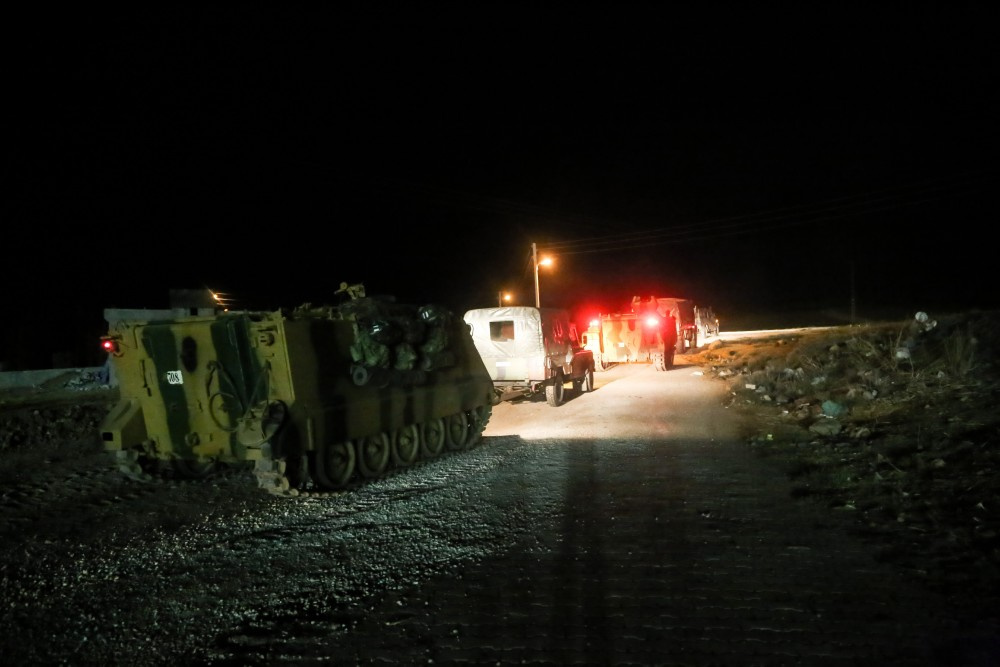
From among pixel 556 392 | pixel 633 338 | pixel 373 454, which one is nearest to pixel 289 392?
pixel 373 454

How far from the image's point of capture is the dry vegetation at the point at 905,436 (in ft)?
18.8

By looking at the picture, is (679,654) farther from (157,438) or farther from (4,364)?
(4,364)

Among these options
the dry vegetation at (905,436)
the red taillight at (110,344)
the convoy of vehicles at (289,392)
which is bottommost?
the dry vegetation at (905,436)

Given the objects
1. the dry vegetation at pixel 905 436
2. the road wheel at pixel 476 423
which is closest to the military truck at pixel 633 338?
the dry vegetation at pixel 905 436

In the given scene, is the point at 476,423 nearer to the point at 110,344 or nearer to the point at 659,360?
the point at 110,344

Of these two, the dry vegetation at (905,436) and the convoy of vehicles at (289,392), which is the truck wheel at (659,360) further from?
the convoy of vehicles at (289,392)

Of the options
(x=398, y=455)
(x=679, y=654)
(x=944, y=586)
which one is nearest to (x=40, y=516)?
(x=398, y=455)

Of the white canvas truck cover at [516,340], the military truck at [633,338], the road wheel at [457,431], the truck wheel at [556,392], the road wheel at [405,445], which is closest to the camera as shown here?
the road wheel at [405,445]

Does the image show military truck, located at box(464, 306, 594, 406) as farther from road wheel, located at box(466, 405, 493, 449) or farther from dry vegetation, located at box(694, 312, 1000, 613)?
dry vegetation, located at box(694, 312, 1000, 613)

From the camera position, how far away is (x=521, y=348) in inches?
599

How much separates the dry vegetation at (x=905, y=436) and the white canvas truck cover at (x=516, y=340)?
419cm

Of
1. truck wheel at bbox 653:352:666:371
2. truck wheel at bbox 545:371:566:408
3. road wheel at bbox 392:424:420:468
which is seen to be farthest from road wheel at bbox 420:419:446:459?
truck wheel at bbox 653:352:666:371

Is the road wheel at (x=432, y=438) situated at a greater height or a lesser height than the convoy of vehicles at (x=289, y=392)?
lesser

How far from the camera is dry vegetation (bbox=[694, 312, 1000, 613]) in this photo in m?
5.72
